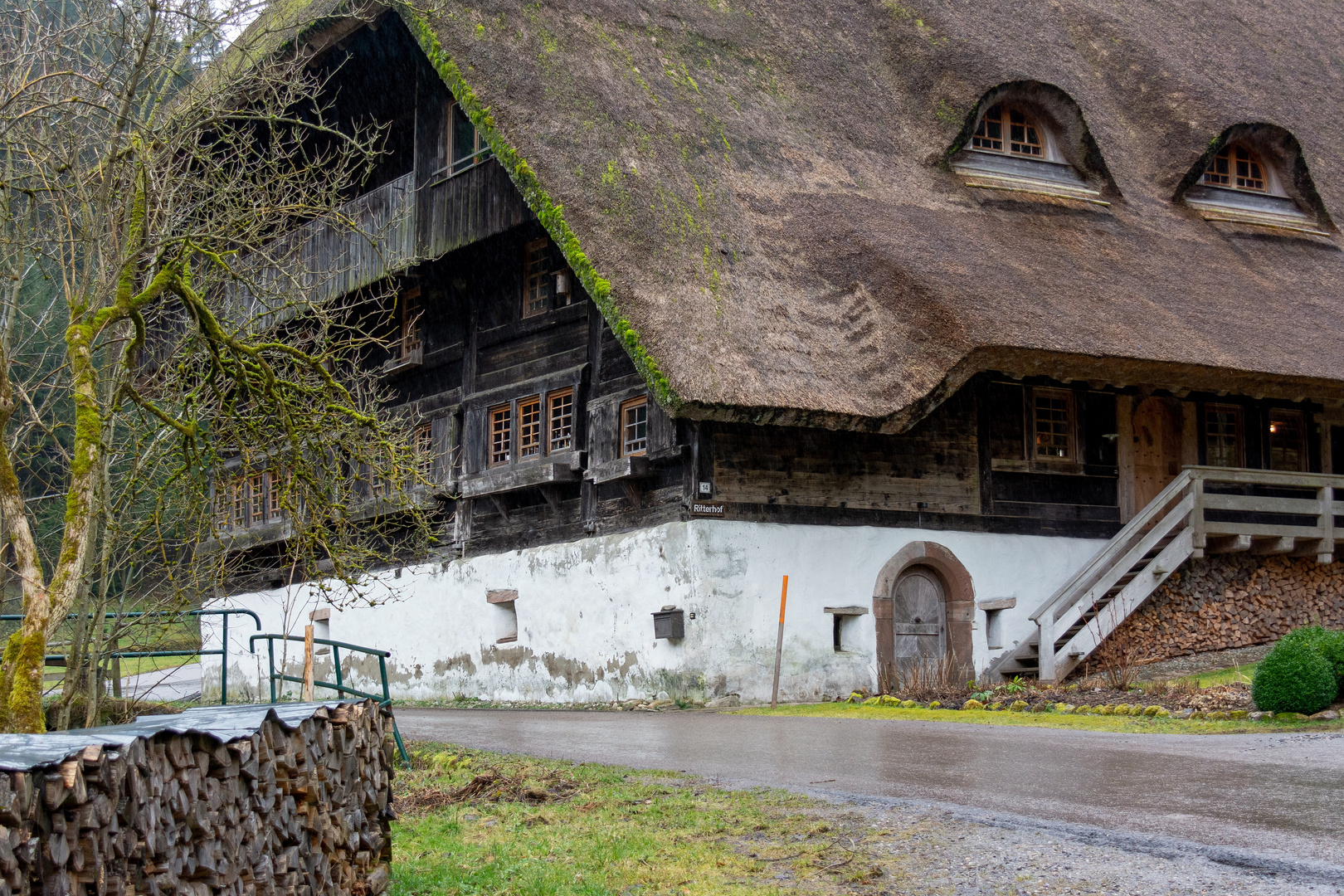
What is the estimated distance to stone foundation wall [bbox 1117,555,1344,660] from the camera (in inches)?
728

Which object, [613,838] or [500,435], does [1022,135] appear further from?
[613,838]

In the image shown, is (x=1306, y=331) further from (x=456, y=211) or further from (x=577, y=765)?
(x=577, y=765)

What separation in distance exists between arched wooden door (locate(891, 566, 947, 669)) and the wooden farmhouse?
0.16 ft

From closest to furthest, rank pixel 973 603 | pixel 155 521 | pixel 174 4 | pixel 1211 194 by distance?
pixel 155 521, pixel 174 4, pixel 973 603, pixel 1211 194

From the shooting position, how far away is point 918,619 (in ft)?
60.2

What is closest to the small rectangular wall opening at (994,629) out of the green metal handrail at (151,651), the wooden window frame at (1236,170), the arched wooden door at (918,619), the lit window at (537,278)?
the arched wooden door at (918,619)

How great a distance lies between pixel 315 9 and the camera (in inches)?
750

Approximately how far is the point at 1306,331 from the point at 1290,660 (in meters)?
7.60

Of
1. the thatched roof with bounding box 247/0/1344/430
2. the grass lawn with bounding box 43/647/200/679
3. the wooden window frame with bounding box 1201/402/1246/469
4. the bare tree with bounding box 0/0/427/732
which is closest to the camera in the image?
the bare tree with bounding box 0/0/427/732

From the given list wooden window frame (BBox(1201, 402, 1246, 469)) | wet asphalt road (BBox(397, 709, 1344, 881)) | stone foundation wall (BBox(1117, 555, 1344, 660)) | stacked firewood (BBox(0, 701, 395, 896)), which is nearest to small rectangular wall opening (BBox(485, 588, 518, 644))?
wet asphalt road (BBox(397, 709, 1344, 881))

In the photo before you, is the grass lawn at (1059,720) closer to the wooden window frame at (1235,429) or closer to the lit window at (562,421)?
the lit window at (562,421)

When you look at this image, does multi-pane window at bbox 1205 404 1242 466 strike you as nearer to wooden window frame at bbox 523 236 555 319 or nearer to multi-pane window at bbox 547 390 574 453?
multi-pane window at bbox 547 390 574 453

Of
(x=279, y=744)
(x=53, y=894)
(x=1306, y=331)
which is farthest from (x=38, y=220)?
(x=1306, y=331)

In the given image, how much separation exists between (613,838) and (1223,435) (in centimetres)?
1636
